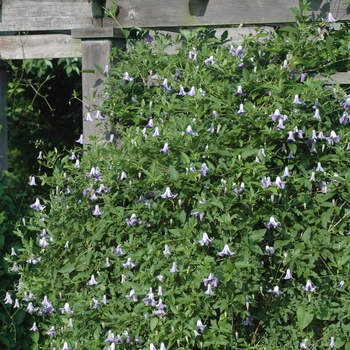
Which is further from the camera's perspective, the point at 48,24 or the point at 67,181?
the point at 48,24

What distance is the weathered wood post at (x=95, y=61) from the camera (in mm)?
3746

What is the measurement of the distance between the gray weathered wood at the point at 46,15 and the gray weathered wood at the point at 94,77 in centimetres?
19

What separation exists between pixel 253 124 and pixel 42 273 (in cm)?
127

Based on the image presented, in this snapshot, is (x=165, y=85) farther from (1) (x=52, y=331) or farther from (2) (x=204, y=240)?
(1) (x=52, y=331)

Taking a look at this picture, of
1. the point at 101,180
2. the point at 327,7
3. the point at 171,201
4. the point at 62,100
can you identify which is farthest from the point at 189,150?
the point at 62,100

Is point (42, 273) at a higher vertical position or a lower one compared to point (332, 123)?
lower

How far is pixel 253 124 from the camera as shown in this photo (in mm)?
3164

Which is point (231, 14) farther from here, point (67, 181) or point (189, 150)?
point (67, 181)

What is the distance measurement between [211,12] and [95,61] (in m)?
0.66

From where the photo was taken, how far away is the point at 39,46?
4.32 m

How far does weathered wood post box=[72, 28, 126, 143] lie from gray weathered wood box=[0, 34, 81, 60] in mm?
287

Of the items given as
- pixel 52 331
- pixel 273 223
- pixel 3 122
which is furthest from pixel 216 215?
pixel 3 122

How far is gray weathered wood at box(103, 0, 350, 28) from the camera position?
3.47 m

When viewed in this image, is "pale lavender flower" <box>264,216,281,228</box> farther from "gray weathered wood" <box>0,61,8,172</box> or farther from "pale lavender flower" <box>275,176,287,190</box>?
"gray weathered wood" <box>0,61,8,172</box>
